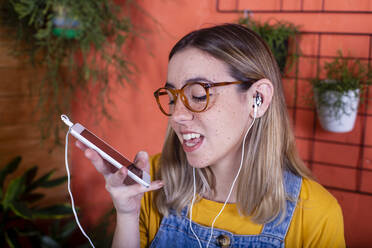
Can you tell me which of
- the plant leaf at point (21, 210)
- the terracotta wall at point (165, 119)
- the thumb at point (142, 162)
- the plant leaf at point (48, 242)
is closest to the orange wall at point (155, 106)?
the terracotta wall at point (165, 119)

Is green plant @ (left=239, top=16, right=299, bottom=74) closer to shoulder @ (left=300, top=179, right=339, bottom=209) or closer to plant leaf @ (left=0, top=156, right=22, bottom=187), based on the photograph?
shoulder @ (left=300, top=179, right=339, bottom=209)

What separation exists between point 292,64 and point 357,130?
0.33 meters

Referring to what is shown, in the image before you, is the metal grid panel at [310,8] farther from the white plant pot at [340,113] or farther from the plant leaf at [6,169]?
the plant leaf at [6,169]

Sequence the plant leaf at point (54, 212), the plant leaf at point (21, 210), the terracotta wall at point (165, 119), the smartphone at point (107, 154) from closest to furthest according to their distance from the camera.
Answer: the smartphone at point (107, 154) → the terracotta wall at point (165, 119) → the plant leaf at point (21, 210) → the plant leaf at point (54, 212)

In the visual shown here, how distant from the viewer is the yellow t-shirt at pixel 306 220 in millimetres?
959

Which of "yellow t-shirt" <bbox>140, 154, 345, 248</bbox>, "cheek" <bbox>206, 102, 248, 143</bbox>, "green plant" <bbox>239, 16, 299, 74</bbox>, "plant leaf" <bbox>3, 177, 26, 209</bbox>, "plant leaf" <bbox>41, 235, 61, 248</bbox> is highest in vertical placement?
"green plant" <bbox>239, 16, 299, 74</bbox>

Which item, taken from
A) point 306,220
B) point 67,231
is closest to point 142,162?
point 306,220

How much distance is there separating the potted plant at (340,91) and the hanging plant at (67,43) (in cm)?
93

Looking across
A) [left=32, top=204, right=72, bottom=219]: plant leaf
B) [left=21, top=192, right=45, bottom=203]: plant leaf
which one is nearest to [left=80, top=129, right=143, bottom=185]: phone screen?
[left=32, top=204, right=72, bottom=219]: plant leaf

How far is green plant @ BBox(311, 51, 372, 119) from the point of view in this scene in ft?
3.92

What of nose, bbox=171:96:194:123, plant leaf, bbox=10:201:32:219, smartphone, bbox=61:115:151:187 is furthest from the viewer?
plant leaf, bbox=10:201:32:219

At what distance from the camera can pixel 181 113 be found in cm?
93

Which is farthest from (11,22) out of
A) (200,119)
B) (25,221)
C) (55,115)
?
(200,119)

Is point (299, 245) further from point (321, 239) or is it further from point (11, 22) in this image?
point (11, 22)
